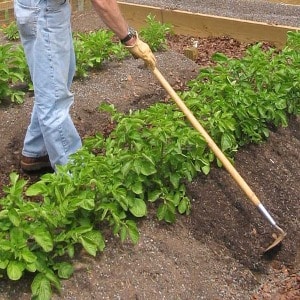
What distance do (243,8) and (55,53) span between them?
227 inches

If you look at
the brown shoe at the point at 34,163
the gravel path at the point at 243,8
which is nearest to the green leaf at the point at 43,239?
the brown shoe at the point at 34,163

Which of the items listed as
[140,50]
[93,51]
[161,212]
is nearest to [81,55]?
[93,51]

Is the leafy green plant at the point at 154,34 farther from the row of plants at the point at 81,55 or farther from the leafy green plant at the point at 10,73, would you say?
the leafy green plant at the point at 10,73

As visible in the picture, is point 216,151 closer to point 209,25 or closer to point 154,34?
point 154,34

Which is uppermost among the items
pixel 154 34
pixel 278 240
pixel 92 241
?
pixel 92 241

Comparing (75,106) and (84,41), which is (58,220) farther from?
(84,41)

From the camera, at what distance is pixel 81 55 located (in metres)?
6.32

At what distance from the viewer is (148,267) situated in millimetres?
3926

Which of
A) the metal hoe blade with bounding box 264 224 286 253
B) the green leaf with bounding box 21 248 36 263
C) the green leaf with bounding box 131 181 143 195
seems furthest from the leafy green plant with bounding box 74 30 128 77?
the green leaf with bounding box 21 248 36 263

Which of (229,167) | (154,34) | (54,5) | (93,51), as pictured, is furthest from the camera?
(154,34)

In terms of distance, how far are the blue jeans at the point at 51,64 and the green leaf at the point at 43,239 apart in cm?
103

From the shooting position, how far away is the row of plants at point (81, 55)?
18.9ft

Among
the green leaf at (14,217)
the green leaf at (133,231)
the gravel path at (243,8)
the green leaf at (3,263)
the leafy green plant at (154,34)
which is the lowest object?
the gravel path at (243,8)

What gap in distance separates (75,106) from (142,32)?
5.39ft
